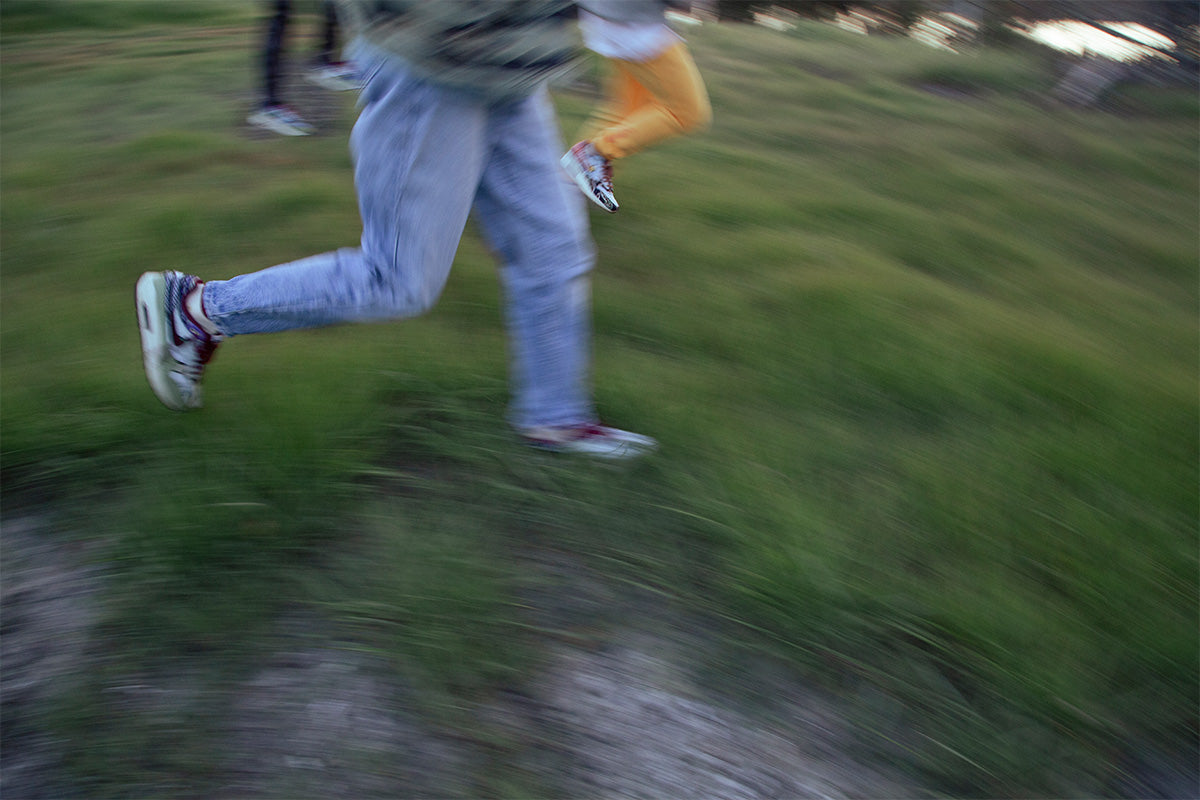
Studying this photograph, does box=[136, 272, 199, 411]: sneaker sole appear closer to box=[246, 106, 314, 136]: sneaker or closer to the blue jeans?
the blue jeans

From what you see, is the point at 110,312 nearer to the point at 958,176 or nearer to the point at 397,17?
the point at 397,17

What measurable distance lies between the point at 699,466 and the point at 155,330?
4.01 ft

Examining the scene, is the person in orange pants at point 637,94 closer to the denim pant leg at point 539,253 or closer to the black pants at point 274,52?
the denim pant leg at point 539,253

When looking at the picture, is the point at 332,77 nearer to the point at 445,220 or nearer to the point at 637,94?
the point at 637,94

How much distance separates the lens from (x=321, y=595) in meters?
1.74

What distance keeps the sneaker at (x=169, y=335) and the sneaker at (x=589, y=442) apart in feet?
2.47

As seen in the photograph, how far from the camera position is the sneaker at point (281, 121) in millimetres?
4457

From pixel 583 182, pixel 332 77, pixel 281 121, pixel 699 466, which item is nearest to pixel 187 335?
pixel 699 466

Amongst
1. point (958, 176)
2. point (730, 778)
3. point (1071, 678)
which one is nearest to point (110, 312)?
point (730, 778)

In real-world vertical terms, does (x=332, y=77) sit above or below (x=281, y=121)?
above

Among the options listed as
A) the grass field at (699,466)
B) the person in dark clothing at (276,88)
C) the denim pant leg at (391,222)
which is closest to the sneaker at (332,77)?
the person in dark clothing at (276,88)

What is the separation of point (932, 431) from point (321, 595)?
1.54 m

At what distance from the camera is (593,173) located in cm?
333

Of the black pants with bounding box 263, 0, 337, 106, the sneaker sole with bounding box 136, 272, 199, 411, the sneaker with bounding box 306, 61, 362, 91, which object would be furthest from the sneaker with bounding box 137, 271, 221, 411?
the sneaker with bounding box 306, 61, 362, 91
